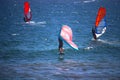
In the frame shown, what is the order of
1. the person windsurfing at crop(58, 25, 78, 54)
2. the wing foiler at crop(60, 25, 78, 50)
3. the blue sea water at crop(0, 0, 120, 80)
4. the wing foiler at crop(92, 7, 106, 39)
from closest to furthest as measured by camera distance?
the blue sea water at crop(0, 0, 120, 80), the wing foiler at crop(60, 25, 78, 50), the person windsurfing at crop(58, 25, 78, 54), the wing foiler at crop(92, 7, 106, 39)

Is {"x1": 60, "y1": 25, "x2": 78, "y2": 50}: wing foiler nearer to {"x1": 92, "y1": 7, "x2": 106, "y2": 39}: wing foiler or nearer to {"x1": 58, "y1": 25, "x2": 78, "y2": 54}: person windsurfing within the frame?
{"x1": 58, "y1": 25, "x2": 78, "y2": 54}: person windsurfing

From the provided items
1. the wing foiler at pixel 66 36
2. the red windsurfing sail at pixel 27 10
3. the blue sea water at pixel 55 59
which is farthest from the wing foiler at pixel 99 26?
the red windsurfing sail at pixel 27 10

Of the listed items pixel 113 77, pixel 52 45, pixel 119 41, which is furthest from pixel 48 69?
pixel 119 41

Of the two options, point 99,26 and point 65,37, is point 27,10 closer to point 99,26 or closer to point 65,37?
point 99,26

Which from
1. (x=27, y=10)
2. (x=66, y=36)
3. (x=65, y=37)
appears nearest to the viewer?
(x=65, y=37)

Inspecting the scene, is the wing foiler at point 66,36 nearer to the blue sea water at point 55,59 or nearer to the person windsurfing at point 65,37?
the person windsurfing at point 65,37

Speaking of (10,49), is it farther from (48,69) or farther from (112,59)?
(112,59)

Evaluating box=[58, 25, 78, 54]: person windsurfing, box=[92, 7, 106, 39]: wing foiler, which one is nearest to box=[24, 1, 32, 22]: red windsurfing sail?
box=[92, 7, 106, 39]: wing foiler

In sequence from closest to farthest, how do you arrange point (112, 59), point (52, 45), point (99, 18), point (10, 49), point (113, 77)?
point (113, 77) < point (112, 59) < point (10, 49) < point (52, 45) < point (99, 18)

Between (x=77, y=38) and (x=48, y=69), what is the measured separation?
1174 inches

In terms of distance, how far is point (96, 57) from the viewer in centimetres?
5697

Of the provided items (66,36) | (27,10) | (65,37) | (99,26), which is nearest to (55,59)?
(65,37)

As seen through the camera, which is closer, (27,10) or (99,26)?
(99,26)

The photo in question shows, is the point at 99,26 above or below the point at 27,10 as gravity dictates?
below
